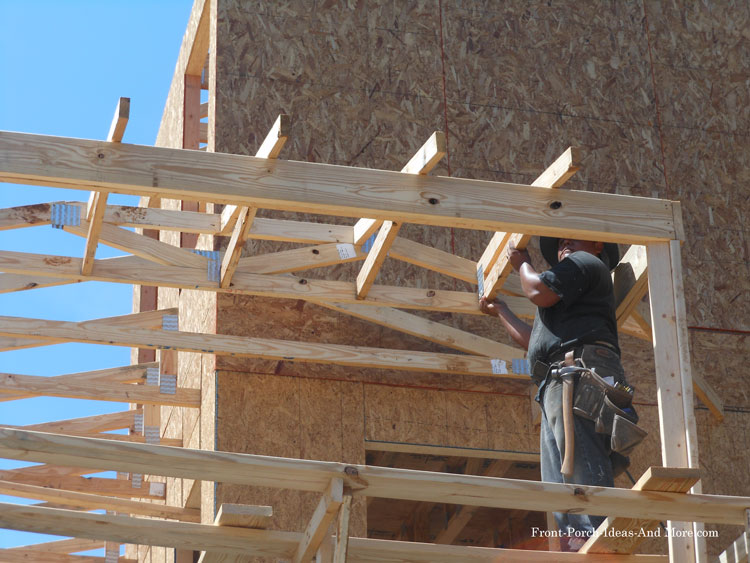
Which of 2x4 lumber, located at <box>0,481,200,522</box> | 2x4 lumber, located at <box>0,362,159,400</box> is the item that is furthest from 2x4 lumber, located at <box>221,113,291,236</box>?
2x4 lumber, located at <box>0,481,200,522</box>

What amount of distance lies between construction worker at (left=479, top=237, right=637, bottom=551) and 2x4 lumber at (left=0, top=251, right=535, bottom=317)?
71.1 inches

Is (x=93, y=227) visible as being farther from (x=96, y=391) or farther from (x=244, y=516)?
(x=244, y=516)

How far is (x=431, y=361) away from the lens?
8336 mm

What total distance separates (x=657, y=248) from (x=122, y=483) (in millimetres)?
6189

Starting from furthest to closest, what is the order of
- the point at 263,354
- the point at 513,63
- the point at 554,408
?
the point at 513,63, the point at 263,354, the point at 554,408

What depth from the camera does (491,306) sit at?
761 cm

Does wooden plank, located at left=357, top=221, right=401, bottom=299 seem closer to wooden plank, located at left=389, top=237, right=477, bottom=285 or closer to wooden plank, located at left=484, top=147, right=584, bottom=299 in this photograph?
wooden plank, located at left=389, top=237, right=477, bottom=285

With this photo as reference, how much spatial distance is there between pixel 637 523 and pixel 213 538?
6.38 ft

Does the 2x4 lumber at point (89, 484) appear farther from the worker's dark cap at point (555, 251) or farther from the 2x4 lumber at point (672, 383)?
the 2x4 lumber at point (672, 383)

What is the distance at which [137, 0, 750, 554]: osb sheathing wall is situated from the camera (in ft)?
28.1

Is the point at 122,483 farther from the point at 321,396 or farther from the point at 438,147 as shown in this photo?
the point at 438,147

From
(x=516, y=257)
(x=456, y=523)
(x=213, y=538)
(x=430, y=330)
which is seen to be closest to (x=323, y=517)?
(x=213, y=538)

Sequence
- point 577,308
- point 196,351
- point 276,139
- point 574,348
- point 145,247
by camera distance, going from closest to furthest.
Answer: point 276,139
point 574,348
point 577,308
point 145,247
point 196,351

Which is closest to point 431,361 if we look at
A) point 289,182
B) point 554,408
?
point 554,408
